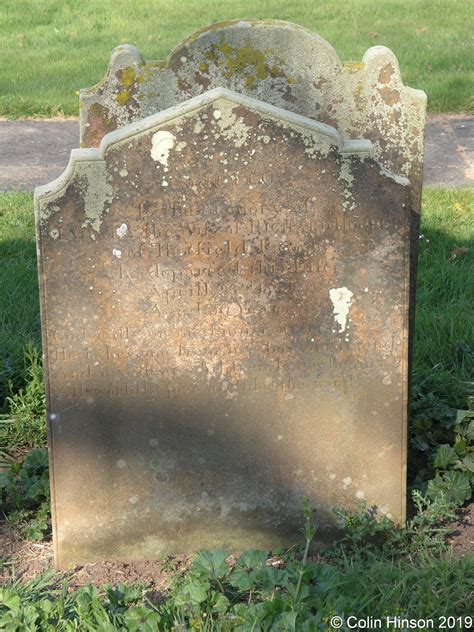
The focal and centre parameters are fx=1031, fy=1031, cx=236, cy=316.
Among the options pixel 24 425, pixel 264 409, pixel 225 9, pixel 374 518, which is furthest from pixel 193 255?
pixel 225 9

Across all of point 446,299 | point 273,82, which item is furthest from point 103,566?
point 446,299

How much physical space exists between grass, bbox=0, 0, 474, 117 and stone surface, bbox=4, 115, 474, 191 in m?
0.23

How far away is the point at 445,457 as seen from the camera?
3.55 meters

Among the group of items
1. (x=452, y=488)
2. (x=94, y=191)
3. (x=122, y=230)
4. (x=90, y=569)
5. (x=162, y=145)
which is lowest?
(x=90, y=569)

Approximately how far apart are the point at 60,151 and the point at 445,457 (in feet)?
15.2

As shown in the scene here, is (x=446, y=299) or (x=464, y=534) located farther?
(x=446, y=299)

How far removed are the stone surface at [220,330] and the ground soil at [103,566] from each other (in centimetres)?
5

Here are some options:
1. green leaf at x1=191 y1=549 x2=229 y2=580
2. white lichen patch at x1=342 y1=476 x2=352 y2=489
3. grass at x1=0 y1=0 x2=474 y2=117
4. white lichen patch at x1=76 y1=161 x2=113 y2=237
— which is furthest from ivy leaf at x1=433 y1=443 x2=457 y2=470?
grass at x1=0 y1=0 x2=474 y2=117

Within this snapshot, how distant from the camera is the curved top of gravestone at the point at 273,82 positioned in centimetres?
349

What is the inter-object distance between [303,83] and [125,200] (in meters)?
0.88

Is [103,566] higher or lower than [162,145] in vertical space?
lower

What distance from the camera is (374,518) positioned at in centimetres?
334

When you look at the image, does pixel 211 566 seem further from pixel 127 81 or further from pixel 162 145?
pixel 127 81

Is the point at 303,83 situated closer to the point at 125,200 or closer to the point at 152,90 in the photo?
the point at 152,90
